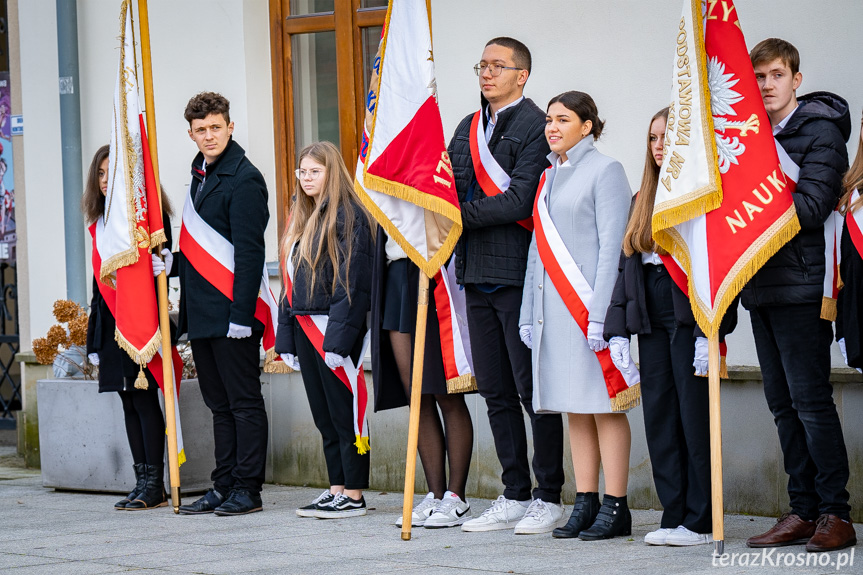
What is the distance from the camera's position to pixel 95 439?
24.1ft

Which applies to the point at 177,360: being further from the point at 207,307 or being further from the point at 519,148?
the point at 519,148

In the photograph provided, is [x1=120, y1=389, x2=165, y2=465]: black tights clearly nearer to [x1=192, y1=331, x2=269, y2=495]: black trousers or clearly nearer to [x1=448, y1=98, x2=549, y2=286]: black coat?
[x1=192, y1=331, x2=269, y2=495]: black trousers

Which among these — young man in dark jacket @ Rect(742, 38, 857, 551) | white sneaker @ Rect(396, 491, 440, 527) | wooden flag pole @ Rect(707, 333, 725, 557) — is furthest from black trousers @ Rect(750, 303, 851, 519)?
white sneaker @ Rect(396, 491, 440, 527)

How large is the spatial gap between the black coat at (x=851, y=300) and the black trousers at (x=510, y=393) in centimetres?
133

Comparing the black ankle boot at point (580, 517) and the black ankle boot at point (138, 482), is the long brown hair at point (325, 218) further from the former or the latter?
the black ankle boot at point (580, 517)

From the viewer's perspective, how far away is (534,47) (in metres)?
6.96

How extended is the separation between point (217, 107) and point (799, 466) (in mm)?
3332

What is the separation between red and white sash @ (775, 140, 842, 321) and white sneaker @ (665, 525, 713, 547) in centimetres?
99

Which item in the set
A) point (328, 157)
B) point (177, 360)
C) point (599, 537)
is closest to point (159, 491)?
point (177, 360)

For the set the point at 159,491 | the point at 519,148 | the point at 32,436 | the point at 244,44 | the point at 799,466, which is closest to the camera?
the point at 799,466

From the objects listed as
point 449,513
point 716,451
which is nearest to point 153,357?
point 449,513

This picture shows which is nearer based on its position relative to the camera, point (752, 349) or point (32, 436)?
point (752, 349)

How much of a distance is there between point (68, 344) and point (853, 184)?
15.7ft

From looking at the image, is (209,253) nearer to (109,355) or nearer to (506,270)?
(109,355)
